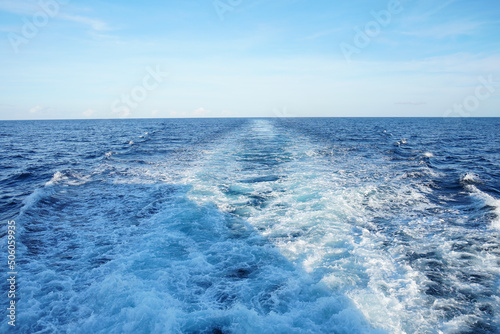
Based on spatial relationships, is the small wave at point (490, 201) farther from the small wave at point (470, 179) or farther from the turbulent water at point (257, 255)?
the small wave at point (470, 179)

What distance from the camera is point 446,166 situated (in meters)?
21.1

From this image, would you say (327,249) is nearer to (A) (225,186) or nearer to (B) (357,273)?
(B) (357,273)

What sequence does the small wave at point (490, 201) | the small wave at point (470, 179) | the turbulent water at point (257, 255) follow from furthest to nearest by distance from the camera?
1. the small wave at point (470, 179)
2. the small wave at point (490, 201)
3. the turbulent water at point (257, 255)

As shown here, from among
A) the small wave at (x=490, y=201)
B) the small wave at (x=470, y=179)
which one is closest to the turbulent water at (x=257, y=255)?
the small wave at (x=490, y=201)

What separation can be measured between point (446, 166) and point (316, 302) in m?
21.0

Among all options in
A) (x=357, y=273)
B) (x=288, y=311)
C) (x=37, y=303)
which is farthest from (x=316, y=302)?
(x=37, y=303)

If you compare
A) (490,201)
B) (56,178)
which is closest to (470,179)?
(490,201)

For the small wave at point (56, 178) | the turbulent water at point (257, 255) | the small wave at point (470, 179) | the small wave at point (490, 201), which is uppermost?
the small wave at point (56, 178)

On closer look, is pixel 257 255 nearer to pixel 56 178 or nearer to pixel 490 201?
pixel 490 201

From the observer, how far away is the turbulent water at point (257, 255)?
5793 mm

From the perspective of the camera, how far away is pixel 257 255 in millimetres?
8328

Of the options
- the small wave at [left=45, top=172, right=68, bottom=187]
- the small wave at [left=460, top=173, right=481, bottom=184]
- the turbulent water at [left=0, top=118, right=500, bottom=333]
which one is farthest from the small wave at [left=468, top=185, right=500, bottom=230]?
the small wave at [left=45, top=172, right=68, bottom=187]

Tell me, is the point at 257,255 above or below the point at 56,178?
below

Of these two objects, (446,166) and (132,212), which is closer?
(132,212)
